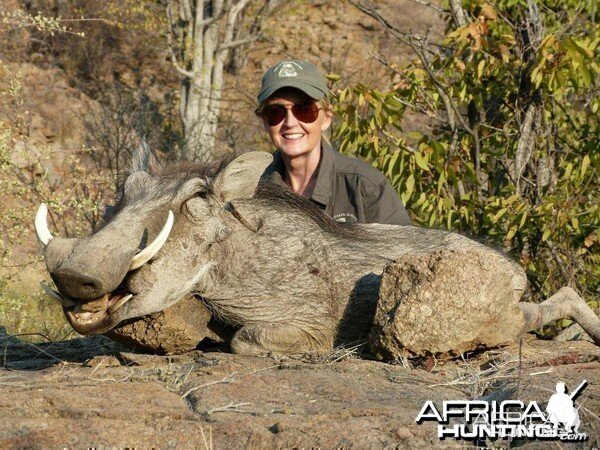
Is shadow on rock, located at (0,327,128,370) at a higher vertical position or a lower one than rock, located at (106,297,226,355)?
lower

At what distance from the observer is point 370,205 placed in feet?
17.9

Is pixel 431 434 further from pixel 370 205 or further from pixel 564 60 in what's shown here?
pixel 564 60

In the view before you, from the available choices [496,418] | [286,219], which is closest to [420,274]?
[286,219]

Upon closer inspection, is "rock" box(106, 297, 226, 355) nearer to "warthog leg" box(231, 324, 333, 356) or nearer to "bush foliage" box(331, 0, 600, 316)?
"warthog leg" box(231, 324, 333, 356)

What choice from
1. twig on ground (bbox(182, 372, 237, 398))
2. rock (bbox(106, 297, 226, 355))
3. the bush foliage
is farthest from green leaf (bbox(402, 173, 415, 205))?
twig on ground (bbox(182, 372, 237, 398))

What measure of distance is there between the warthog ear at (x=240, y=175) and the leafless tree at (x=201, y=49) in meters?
9.33

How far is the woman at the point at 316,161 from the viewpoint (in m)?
5.29

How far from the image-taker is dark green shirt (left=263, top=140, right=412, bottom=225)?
5379 millimetres

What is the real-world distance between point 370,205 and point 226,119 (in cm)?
976

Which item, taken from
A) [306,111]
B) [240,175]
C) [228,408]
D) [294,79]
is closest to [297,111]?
[306,111]

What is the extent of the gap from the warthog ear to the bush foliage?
1709 millimetres

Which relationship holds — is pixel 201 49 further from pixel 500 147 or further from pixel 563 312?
pixel 563 312

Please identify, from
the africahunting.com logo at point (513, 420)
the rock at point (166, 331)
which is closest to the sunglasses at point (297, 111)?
the rock at point (166, 331)

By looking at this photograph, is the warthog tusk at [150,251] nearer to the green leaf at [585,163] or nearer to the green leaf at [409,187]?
the green leaf at [409,187]
